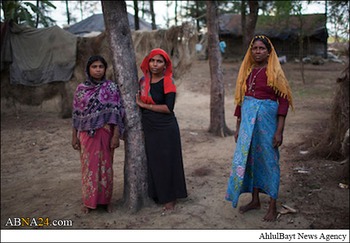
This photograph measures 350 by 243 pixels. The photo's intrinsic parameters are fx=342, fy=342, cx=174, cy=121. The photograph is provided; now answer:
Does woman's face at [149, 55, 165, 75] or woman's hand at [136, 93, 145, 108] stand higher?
woman's face at [149, 55, 165, 75]

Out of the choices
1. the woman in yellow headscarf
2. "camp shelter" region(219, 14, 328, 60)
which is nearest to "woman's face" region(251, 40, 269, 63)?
the woman in yellow headscarf

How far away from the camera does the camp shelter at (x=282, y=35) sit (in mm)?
19234

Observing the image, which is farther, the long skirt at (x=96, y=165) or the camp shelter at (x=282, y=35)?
the camp shelter at (x=282, y=35)

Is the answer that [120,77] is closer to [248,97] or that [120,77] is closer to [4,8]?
[248,97]

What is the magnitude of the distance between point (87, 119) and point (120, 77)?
0.49 meters

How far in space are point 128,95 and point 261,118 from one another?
4.00 ft

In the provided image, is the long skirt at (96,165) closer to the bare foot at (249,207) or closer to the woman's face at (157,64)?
the woman's face at (157,64)

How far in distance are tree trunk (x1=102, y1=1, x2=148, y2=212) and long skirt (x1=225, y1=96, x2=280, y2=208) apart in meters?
0.88

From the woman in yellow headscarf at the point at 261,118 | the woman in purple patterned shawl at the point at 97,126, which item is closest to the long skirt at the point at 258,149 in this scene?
the woman in yellow headscarf at the point at 261,118

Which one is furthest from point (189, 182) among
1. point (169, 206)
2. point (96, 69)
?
point (96, 69)

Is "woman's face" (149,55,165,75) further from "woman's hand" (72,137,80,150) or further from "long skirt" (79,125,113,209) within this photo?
"woman's hand" (72,137,80,150)

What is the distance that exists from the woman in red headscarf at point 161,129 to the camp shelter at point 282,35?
16.6 metres

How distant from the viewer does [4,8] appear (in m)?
8.98

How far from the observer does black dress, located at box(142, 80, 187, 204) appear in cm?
312
